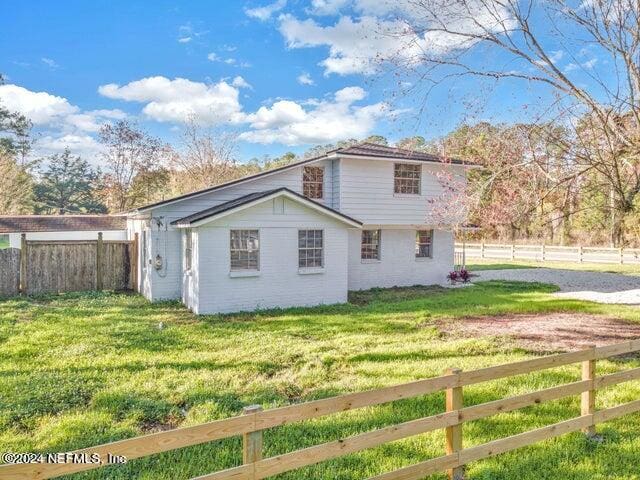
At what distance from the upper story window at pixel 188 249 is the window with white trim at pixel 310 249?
333cm

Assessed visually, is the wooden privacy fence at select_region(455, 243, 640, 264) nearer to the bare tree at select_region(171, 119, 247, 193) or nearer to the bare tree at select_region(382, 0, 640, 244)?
the bare tree at select_region(171, 119, 247, 193)

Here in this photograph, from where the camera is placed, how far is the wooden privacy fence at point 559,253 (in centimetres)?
2953

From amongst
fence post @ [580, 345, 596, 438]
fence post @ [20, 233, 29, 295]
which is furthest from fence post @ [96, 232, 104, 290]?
fence post @ [580, 345, 596, 438]

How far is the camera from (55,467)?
6.98 ft

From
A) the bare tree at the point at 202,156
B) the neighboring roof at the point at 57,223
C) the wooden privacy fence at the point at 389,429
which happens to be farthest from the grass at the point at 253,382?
the bare tree at the point at 202,156

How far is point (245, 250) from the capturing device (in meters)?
12.9

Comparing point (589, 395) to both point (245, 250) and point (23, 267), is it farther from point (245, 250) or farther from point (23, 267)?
point (23, 267)

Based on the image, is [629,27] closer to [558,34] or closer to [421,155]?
[558,34]

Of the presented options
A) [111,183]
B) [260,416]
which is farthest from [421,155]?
[111,183]

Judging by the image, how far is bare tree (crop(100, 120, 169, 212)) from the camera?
115ft

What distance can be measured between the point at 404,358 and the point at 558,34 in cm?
585

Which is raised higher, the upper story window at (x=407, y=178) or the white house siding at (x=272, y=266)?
the upper story window at (x=407, y=178)

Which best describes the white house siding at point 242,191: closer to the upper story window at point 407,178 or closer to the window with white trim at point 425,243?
the upper story window at point 407,178

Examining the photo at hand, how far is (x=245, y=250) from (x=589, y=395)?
9841 millimetres
